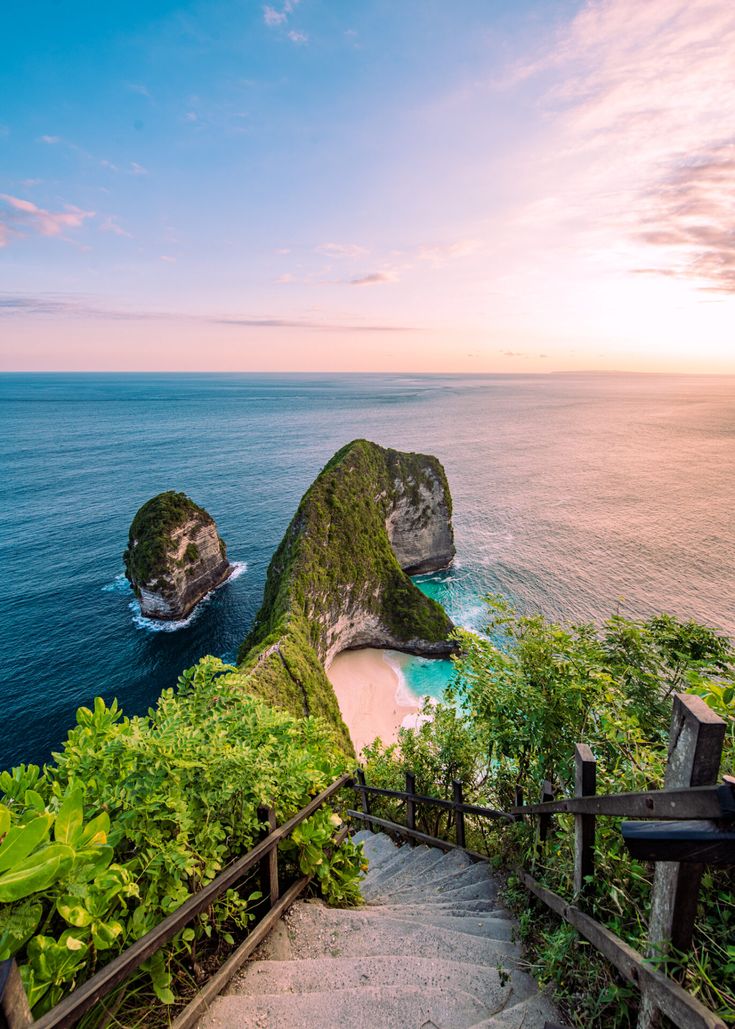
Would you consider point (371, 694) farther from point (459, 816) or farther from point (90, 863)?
point (90, 863)

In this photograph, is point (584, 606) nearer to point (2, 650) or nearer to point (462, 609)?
point (462, 609)

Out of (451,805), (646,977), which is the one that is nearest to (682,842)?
(646,977)

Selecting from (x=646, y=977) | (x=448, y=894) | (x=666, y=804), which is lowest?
(x=448, y=894)

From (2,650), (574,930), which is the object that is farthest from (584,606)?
(2,650)

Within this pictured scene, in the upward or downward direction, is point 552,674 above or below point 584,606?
above

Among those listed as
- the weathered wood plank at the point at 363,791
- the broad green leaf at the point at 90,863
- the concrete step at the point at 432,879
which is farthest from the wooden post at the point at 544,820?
the weathered wood plank at the point at 363,791

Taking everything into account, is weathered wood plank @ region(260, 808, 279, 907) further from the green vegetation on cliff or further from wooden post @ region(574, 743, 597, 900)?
the green vegetation on cliff
